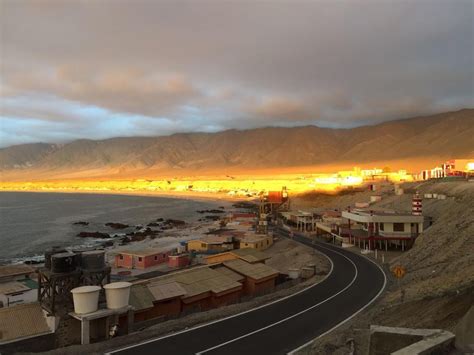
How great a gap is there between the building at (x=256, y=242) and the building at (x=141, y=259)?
32.8 ft

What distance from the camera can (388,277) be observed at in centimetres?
3186

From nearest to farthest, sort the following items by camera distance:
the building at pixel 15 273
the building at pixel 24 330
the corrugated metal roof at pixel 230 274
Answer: the building at pixel 24 330, the corrugated metal roof at pixel 230 274, the building at pixel 15 273

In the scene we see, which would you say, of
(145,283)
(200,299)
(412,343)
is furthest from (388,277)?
(412,343)

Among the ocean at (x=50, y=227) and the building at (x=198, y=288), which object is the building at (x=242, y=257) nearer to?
the building at (x=198, y=288)

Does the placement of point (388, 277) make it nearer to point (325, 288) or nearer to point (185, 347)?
point (325, 288)

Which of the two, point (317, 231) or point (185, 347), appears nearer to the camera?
point (185, 347)

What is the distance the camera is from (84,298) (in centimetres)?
2108

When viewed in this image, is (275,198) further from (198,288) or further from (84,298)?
(84,298)

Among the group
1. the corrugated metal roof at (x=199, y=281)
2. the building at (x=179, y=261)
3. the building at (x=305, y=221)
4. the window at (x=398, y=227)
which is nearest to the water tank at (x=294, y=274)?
the corrugated metal roof at (x=199, y=281)

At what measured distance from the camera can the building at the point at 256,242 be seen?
165 feet

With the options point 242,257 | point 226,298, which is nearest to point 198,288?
point 226,298

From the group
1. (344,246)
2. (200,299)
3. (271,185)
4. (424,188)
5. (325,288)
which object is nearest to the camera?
(200,299)

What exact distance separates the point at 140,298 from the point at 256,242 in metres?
28.0

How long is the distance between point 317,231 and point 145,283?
39.1m
